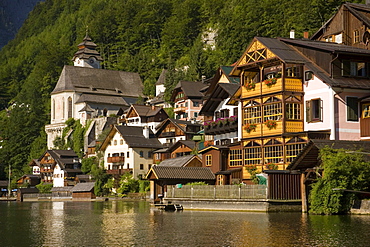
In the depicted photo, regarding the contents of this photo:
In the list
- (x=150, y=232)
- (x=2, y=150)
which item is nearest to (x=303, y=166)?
(x=150, y=232)

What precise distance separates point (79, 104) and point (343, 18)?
9956 cm

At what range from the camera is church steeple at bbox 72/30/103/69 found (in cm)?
17588

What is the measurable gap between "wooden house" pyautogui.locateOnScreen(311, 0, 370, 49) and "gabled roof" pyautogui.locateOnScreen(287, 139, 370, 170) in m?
13.3

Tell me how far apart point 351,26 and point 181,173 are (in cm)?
1905

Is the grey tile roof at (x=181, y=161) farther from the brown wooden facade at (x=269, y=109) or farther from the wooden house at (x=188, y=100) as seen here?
the wooden house at (x=188, y=100)

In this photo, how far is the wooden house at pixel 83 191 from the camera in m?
103

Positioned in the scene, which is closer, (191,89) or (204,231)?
(204,231)

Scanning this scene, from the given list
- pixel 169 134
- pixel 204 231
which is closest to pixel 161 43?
pixel 169 134

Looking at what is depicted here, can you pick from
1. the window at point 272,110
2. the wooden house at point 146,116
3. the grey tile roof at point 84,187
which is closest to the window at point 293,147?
the window at point 272,110

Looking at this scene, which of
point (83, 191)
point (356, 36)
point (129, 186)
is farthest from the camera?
point (83, 191)

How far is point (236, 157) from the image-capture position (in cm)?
5688

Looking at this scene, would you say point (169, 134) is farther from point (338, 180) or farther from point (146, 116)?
point (338, 180)

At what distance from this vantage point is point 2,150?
506 feet

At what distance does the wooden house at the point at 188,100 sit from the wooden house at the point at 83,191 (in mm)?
19712
